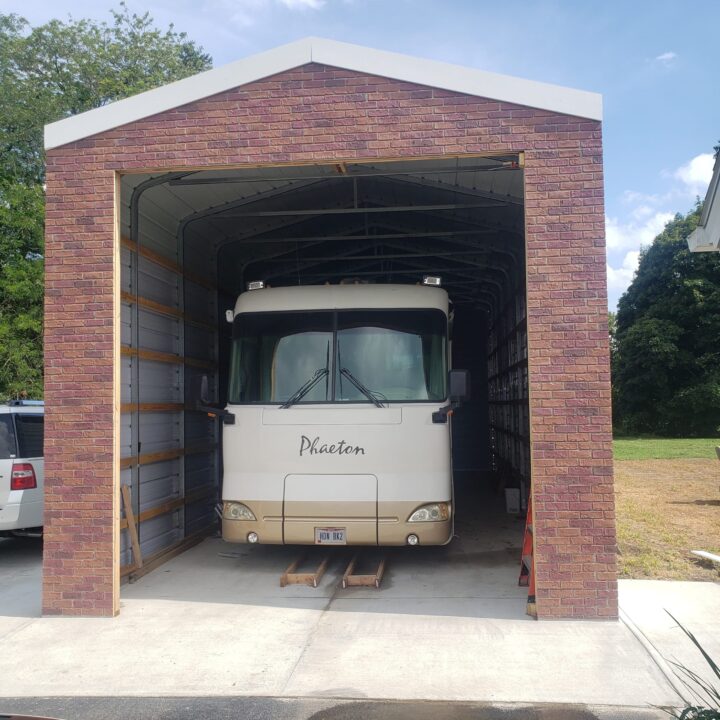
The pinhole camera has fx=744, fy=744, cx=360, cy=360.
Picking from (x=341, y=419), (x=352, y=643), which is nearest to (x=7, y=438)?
(x=341, y=419)

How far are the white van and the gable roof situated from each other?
8.35 meters

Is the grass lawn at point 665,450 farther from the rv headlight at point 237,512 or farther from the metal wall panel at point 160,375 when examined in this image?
the rv headlight at point 237,512

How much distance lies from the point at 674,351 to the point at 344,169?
3363cm

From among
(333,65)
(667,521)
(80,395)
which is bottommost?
(667,521)

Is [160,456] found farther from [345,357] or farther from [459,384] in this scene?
[459,384]

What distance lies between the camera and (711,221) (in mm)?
3559

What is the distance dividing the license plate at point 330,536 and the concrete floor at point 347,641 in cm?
47

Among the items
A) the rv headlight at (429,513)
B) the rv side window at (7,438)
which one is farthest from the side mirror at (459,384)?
the rv side window at (7,438)

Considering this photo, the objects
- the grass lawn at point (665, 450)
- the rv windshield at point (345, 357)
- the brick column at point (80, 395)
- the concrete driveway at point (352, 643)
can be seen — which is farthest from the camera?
the grass lawn at point (665, 450)

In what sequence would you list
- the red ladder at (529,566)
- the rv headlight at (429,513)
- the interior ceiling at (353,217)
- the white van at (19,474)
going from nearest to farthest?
1. the red ladder at (529,566)
2. the rv headlight at (429,513)
3. the interior ceiling at (353,217)
4. the white van at (19,474)

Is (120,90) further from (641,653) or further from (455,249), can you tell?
(641,653)

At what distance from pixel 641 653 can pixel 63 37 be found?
109 feet

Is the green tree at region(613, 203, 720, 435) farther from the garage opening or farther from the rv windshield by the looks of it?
the rv windshield

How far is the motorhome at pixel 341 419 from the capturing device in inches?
314
